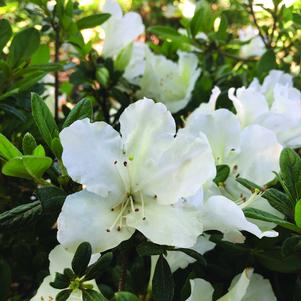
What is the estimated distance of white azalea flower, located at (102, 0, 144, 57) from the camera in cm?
136

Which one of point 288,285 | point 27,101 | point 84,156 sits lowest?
point 288,285

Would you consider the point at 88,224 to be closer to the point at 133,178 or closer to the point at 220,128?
the point at 133,178

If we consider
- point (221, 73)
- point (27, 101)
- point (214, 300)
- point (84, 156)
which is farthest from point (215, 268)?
point (221, 73)

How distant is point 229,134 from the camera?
932mm

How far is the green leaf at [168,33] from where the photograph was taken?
1.49 m

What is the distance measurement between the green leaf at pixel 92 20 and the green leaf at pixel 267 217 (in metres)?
0.62

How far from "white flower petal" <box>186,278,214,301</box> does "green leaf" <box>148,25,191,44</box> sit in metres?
0.82

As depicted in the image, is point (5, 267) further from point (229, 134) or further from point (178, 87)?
point (178, 87)

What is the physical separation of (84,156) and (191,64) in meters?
0.70

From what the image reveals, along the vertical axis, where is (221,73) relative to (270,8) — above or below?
below

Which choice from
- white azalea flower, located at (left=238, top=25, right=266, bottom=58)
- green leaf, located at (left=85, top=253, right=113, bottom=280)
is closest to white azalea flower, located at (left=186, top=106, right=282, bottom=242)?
green leaf, located at (left=85, top=253, right=113, bottom=280)

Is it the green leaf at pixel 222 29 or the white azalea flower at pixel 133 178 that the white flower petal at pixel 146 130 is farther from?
the green leaf at pixel 222 29

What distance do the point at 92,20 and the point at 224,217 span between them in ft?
2.16

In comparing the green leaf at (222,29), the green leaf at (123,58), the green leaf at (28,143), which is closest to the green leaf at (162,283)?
the green leaf at (28,143)
